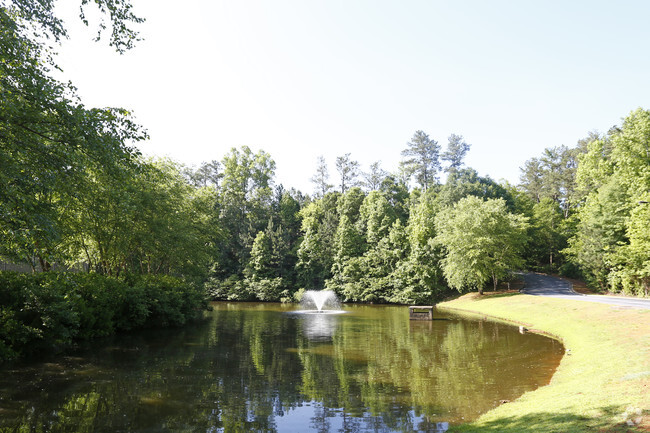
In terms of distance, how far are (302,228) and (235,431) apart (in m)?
58.0

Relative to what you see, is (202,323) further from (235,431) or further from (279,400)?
(235,431)

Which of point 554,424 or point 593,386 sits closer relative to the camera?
point 554,424

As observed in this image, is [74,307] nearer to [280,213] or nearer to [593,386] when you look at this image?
[593,386]

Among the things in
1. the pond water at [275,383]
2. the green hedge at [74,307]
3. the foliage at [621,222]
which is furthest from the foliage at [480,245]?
the green hedge at [74,307]

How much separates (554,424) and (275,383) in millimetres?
7751

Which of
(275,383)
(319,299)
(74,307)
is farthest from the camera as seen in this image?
(319,299)

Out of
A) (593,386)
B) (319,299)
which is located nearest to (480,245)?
(319,299)

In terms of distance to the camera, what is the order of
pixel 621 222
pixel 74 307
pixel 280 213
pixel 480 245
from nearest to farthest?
pixel 74 307 → pixel 621 222 → pixel 480 245 → pixel 280 213

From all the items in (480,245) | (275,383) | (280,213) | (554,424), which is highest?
(280,213)

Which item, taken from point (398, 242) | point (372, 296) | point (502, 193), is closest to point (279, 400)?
point (372, 296)

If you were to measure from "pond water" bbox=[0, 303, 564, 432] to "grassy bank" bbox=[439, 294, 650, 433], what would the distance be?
88 cm

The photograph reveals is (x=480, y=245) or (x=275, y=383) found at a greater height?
(x=480, y=245)

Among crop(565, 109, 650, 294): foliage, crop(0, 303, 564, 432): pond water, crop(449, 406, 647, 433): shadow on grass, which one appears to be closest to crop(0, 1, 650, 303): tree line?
crop(565, 109, 650, 294): foliage

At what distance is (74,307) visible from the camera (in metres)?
17.4
